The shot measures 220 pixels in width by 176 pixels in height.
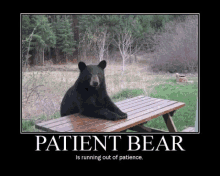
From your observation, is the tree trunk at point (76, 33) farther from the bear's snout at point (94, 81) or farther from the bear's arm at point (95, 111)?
the bear's snout at point (94, 81)

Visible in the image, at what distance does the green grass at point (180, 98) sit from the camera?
14.9 feet

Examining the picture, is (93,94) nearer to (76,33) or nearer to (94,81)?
(94,81)

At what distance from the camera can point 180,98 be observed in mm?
5543

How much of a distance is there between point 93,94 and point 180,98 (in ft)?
10.5

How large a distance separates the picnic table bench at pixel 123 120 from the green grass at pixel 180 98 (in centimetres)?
79

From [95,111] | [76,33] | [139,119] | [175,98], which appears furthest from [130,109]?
[76,33]

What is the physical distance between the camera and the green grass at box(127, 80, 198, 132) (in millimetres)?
4531

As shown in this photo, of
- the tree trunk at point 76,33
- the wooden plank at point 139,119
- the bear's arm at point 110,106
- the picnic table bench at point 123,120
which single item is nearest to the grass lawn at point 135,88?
the tree trunk at point 76,33

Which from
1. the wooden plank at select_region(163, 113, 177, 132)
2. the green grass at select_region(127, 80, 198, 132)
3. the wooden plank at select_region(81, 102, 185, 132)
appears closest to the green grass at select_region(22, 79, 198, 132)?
the green grass at select_region(127, 80, 198, 132)

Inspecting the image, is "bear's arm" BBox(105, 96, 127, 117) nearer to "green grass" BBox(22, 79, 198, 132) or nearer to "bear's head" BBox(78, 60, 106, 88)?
"bear's head" BBox(78, 60, 106, 88)

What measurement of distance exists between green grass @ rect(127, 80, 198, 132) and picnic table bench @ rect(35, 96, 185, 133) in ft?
2.59

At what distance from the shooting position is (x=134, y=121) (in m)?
2.97

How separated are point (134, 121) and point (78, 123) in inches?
27.1

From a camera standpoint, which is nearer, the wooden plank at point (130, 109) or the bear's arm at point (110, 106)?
the wooden plank at point (130, 109)
